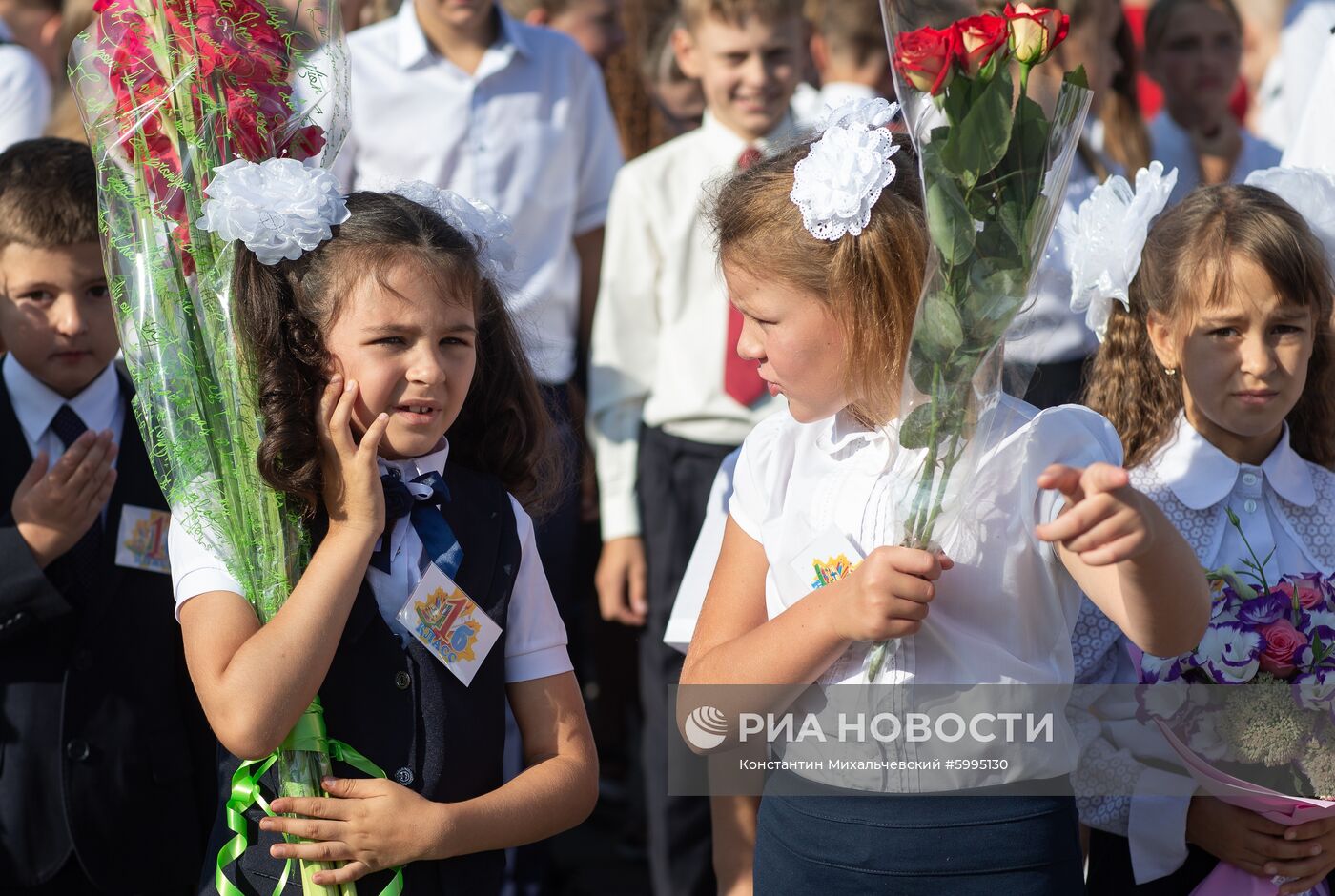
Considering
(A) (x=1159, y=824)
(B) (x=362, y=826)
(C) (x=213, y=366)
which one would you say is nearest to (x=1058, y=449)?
(A) (x=1159, y=824)

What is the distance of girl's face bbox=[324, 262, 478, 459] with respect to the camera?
2.36 meters

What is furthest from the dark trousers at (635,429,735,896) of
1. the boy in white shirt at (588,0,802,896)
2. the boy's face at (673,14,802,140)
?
the boy's face at (673,14,802,140)

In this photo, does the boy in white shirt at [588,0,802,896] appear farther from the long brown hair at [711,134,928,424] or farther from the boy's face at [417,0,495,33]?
the long brown hair at [711,134,928,424]

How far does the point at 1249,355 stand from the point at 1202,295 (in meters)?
0.15

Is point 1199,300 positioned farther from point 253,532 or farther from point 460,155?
point 460,155

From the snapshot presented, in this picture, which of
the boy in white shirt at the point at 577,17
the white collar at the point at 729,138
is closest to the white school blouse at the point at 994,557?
the white collar at the point at 729,138

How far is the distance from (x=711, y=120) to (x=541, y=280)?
731 mm

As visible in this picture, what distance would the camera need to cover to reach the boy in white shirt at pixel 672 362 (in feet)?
14.3

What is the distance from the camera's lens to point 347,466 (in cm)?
229

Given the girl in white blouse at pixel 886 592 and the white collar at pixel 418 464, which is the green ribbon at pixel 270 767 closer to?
the white collar at pixel 418 464

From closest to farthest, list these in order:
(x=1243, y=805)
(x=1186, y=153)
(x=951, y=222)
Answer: (x=951, y=222), (x=1243, y=805), (x=1186, y=153)

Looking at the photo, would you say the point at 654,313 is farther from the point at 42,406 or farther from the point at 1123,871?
the point at 1123,871

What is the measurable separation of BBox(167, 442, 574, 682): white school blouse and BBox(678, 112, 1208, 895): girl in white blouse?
27 centimetres

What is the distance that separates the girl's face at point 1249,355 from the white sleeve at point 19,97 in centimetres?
334
